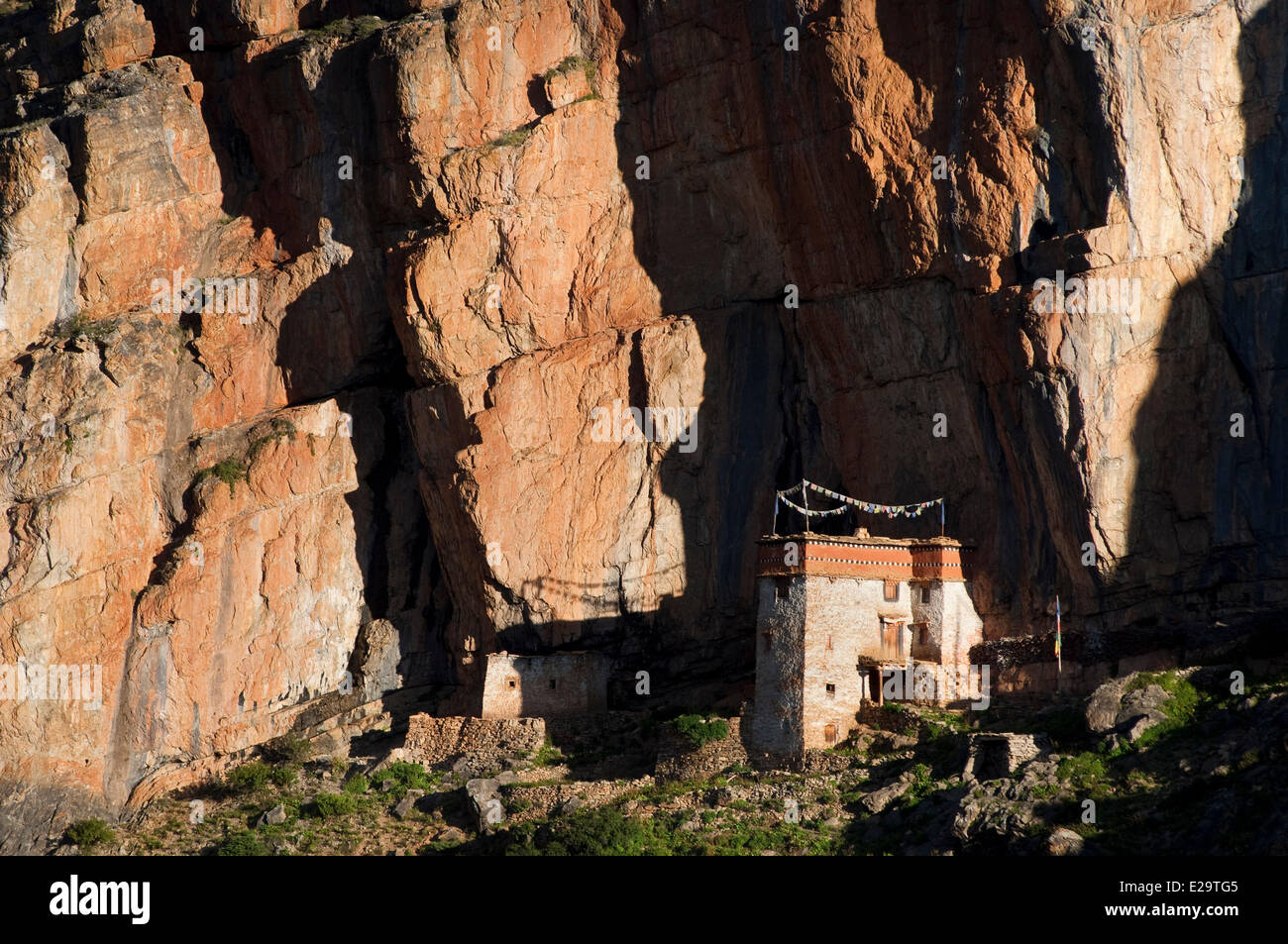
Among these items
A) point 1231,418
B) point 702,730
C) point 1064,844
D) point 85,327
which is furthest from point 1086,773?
point 85,327

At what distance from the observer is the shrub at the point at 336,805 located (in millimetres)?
70000

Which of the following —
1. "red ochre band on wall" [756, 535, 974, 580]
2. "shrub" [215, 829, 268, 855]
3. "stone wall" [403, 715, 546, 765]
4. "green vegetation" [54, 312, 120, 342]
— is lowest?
"shrub" [215, 829, 268, 855]

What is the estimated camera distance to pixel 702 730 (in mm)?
67938

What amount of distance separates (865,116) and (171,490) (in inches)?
1039

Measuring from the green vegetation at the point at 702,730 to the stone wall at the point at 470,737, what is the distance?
579 cm

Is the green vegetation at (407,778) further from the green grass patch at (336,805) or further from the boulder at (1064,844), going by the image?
the boulder at (1064,844)

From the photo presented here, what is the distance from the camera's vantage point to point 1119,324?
68250mm

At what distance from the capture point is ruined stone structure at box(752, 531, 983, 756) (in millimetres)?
67812

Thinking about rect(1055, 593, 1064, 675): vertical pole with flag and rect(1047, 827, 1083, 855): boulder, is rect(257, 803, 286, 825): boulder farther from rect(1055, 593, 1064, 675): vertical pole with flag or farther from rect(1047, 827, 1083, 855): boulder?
rect(1047, 827, 1083, 855): boulder

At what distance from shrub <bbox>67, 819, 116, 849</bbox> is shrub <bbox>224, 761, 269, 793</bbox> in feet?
12.9

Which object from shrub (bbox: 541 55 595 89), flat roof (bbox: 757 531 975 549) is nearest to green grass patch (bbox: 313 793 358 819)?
flat roof (bbox: 757 531 975 549)

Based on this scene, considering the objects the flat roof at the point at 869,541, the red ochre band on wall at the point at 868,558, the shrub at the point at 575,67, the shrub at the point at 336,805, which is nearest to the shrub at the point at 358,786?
the shrub at the point at 336,805

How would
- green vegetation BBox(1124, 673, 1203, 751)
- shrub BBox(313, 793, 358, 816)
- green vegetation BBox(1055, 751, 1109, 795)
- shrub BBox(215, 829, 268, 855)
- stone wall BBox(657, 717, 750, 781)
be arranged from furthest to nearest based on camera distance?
1. shrub BBox(313, 793, 358, 816)
2. shrub BBox(215, 829, 268, 855)
3. stone wall BBox(657, 717, 750, 781)
4. green vegetation BBox(1124, 673, 1203, 751)
5. green vegetation BBox(1055, 751, 1109, 795)
